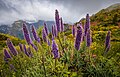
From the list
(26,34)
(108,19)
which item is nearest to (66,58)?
(26,34)

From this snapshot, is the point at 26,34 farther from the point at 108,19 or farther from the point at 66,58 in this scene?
the point at 108,19

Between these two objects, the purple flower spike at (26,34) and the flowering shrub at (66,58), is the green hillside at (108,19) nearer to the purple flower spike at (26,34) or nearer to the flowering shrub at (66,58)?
the flowering shrub at (66,58)

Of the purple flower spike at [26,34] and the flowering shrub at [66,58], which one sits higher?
the purple flower spike at [26,34]

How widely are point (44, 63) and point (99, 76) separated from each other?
1258mm

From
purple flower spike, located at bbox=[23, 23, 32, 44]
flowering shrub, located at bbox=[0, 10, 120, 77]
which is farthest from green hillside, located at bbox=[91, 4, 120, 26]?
purple flower spike, located at bbox=[23, 23, 32, 44]

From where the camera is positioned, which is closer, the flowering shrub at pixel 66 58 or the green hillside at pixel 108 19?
the flowering shrub at pixel 66 58

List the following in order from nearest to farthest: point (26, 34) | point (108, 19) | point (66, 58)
→ 1. point (26, 34)
2. point (66, 58)
3. point (108, 19)

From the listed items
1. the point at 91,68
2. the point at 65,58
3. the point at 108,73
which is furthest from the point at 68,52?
the point at 108,73

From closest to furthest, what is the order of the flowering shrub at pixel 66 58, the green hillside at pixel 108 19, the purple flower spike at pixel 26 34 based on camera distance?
the flowering shrub at pixel 66 58
the purple flower spike at pixel 26 34
the green hillside at pixel 108 19

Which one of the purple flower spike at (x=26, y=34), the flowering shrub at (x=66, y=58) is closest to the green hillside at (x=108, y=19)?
the flowering shrub at (x=66, y=58)

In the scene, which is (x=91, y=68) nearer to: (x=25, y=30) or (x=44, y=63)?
(x=44, y=63)

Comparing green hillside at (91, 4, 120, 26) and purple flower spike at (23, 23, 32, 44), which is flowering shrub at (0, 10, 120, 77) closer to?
purple flower spike at (23, 23, 32, 44)

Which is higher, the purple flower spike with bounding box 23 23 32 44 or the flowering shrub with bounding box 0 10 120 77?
the purple flower spike with bounding box 23 23 32 44

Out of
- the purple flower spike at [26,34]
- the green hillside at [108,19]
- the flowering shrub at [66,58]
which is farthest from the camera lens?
the green hillside at [108,19]
